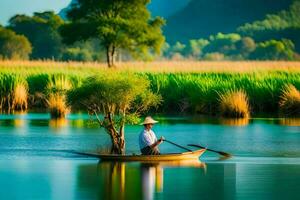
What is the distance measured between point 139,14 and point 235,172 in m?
44.5

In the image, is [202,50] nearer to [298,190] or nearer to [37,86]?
[37,86]

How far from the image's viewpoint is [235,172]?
15945mm

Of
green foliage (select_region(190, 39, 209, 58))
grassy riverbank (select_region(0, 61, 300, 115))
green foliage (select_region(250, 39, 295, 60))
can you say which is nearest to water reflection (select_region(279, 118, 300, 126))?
grassy riverbank (select_region(0, 61, 300, 115))

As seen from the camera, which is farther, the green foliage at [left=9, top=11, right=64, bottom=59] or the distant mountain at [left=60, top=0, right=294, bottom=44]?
the distant mountain at [left=60, top=0, right=294, bottom=44]

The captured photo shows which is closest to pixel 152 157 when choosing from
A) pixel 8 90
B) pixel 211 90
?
pixel 211 90

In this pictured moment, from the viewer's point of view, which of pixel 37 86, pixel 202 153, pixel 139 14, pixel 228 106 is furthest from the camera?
pixel 139 14

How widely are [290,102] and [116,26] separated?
29550 mm

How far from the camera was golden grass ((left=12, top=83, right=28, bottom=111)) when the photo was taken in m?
31.6

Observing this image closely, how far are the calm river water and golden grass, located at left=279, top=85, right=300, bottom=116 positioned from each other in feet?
16.3

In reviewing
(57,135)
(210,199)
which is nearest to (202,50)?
(57,135)

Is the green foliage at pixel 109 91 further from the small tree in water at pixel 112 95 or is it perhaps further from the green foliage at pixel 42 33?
the green foliage at pixel 42 33

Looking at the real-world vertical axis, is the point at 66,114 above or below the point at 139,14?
below

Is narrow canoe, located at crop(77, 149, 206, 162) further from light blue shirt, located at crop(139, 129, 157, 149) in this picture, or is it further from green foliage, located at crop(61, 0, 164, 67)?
green foliage, located at crop(61, 0, 164, 67)

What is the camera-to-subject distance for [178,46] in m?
165
